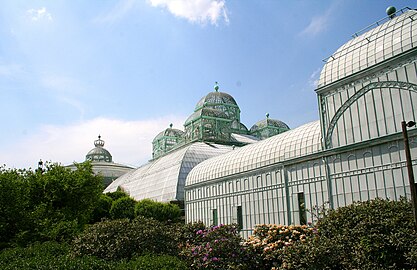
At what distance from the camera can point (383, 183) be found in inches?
664

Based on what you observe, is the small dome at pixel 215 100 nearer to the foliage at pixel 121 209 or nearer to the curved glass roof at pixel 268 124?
the curved glass roof at pixel 268 124

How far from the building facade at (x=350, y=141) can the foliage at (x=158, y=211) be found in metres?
16.2

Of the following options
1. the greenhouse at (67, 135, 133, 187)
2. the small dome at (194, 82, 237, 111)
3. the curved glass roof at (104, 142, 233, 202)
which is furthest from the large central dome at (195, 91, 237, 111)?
the greenhouse at (67, 135, 133, 187)

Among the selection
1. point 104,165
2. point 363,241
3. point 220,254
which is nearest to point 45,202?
point 220,254

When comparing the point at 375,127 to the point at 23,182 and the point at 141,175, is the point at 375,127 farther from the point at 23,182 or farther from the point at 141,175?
the point at 141,175

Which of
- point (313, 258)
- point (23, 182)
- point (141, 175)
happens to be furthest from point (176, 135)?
point (313, 258)

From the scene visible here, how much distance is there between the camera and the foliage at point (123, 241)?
1622 centimetres

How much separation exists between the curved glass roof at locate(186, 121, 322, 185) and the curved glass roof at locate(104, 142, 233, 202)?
11233mm

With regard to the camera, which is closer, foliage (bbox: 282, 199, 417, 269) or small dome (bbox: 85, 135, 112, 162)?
foliage (bbox: 282, 199, 417, 269)

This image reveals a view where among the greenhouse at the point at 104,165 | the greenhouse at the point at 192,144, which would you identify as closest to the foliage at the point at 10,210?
the greenhouse at the point at 192,144

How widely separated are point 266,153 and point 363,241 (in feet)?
46.1

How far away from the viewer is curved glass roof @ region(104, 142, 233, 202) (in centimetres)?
4725

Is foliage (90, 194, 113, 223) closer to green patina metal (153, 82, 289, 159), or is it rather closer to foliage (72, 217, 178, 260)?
green patina metal (153, 82, 289, 159)

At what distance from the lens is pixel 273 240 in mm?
18688
